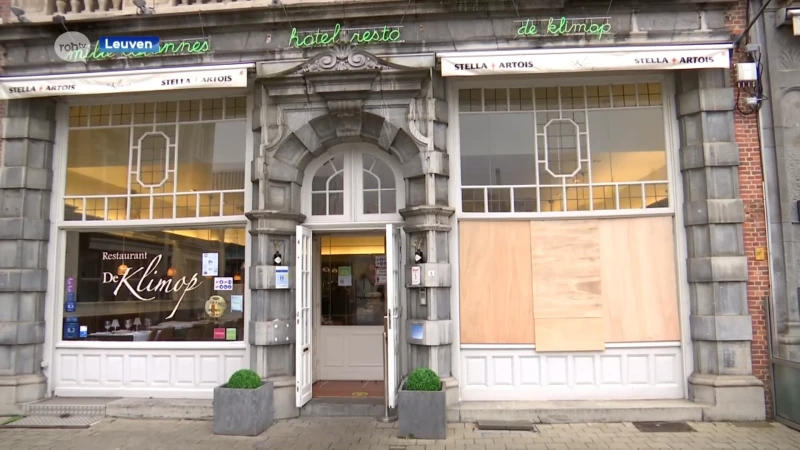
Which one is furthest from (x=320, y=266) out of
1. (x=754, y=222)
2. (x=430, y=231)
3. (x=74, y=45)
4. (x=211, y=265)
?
(x=754, y=222)

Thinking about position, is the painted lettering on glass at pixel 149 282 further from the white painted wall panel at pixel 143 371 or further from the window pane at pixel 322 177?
the window pane at pixel 322 177

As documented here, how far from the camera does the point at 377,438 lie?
650 centimetres

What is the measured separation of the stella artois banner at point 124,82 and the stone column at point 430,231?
2.71m

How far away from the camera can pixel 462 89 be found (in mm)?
8094

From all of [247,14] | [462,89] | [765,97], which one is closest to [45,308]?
[247,14]

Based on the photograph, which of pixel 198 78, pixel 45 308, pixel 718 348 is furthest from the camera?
pixel 45 308

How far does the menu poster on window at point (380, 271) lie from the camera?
9.05 m

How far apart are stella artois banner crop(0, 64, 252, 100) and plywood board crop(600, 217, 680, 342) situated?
5.93 meters

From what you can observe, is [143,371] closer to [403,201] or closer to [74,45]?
[403,201]

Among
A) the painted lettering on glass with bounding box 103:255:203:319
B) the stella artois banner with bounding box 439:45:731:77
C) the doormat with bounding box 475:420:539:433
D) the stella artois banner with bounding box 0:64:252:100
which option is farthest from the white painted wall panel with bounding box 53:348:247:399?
the stella artois banner with bounding box 439:45:731:77

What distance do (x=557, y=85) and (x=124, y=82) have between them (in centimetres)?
650

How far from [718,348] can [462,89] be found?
5.14m

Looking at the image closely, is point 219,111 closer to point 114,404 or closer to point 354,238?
point 354,238

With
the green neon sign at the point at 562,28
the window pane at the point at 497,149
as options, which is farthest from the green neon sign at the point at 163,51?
the green neon sign at the point at 562,28
